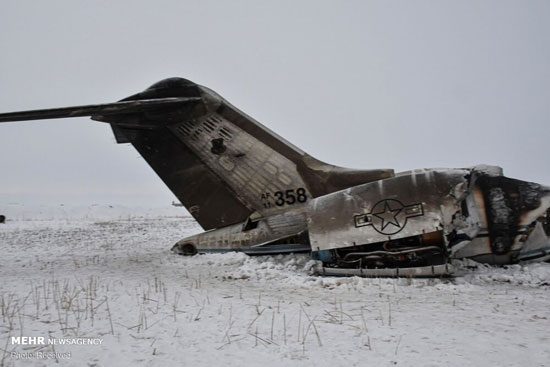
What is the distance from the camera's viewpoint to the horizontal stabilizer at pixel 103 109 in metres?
6.43

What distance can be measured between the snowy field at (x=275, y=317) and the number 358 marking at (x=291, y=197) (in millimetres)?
1418

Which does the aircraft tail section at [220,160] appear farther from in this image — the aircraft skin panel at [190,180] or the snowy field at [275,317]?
the snowy field at [275,317]

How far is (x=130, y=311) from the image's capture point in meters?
4.02

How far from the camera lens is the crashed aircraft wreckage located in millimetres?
5734

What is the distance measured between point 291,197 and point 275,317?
3.84 meters

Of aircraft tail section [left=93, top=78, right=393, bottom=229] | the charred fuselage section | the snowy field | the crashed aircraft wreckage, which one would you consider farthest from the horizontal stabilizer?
the charred fuselage section

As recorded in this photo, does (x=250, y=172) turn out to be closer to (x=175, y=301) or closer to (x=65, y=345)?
(x=175, y=301)

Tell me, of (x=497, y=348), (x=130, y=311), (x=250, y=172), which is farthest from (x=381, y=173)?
(x=130, y=311)

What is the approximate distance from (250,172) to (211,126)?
1607 mm

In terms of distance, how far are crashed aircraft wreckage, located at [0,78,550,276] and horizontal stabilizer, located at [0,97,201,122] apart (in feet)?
0.07

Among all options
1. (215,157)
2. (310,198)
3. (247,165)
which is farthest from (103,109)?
(310,198)

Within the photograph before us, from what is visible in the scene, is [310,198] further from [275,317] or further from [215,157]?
[275,317]

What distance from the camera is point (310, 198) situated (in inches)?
289

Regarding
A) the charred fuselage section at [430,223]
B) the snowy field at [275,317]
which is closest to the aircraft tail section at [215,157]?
the charred fuselage section at [430,223]
